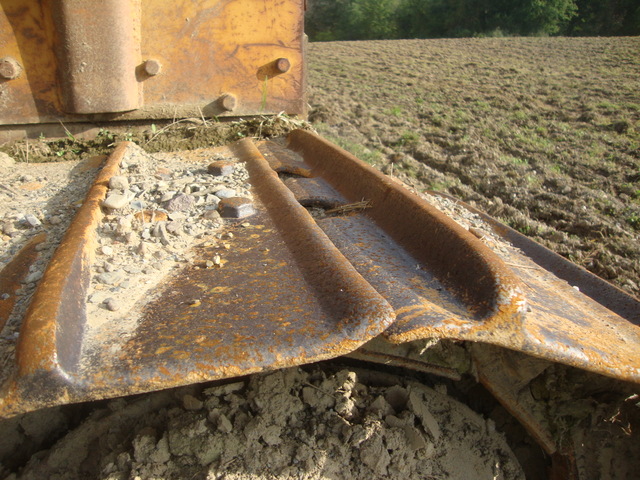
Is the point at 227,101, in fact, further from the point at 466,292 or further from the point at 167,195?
the point at 466,292

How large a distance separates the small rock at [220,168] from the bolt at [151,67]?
2.46ft

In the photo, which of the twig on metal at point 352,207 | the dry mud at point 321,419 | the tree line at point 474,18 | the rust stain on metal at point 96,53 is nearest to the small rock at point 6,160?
the dry mud at point 321,419

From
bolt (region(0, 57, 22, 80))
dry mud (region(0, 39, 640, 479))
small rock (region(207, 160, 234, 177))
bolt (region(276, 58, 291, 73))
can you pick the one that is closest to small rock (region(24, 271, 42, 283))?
dry mud (region(0, 39, 640, 479))

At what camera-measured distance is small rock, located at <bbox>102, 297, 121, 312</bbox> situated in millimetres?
1314

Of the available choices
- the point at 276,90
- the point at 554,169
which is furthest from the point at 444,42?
the point at 276,90

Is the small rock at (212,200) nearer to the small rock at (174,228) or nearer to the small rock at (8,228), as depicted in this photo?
the small rock at (174,228)

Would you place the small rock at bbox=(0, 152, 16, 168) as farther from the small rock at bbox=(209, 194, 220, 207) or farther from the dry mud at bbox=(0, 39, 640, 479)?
the small rock at bbox=(209, 194, 220, 207)

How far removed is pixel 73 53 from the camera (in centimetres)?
242

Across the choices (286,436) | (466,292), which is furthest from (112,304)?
(466,292)

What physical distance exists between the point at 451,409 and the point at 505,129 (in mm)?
7778

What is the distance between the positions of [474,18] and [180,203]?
142ft

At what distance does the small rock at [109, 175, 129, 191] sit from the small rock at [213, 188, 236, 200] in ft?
1.22

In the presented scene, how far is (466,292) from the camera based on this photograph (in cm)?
146

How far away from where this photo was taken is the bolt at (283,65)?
9.81ft
